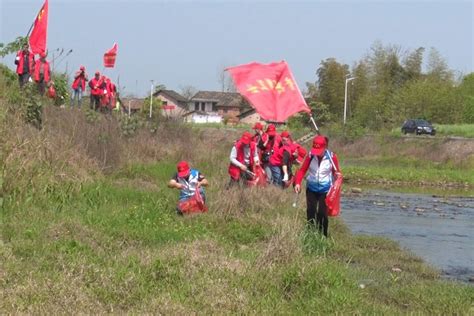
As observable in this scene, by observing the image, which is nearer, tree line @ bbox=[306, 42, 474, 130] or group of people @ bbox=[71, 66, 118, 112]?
group of people @ bbox=[71, 66, 118, 112]

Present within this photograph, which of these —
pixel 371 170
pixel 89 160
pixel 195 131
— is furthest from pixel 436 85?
pixel 89 160

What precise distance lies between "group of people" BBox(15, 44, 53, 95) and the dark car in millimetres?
43021

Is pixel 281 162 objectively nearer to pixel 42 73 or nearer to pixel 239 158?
pixel 239 158

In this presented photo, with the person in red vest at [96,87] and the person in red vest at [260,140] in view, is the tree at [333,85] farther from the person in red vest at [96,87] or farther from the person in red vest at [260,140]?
the person in red vest at [260,140]

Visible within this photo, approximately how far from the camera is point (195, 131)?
2495 centimetres

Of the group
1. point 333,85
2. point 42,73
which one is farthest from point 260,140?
point 333,85

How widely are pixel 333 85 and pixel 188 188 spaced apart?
65.3 m

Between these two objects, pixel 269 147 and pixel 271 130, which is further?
pixel 271 130

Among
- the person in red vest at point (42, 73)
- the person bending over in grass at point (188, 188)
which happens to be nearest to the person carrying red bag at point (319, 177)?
the person bending over in grass at point (188, 188)

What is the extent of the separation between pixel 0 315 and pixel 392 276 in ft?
16.6

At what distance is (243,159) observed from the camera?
14.3 m

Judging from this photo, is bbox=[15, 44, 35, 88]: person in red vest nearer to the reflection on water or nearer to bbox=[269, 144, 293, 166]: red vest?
bbox=[269, 144, 293, 166]: red vest

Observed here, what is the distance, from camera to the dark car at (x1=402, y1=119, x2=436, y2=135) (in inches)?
2185

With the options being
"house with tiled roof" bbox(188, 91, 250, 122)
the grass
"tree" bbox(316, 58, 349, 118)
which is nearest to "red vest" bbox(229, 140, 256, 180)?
the grass
